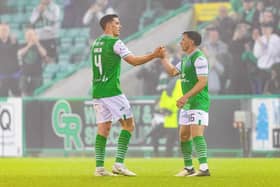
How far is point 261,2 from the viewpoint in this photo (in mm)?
23234

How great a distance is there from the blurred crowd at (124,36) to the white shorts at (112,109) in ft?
38.5

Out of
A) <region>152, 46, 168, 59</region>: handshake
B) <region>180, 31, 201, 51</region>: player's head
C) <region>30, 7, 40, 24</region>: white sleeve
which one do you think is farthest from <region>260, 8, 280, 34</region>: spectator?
<region>152, 46, 168, 59</region>: handshake

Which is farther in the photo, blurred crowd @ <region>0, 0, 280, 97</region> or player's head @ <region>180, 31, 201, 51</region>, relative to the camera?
blurred crowd @ <region>0, 0, 280, 97</region>

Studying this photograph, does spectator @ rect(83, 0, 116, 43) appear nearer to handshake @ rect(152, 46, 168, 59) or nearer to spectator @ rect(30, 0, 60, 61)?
spectator @ rect(30, 0, 60, 61)

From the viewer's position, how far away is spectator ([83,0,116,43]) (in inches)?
997

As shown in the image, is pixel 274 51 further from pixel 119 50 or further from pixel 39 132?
pixel 119 50

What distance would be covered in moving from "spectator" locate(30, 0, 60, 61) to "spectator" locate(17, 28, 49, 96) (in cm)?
17

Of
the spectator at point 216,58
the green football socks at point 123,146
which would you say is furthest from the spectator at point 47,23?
the green football socks at point 123,146

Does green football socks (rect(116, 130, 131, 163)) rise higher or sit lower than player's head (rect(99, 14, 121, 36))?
lower

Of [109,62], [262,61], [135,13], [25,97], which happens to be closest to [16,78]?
[25,97]

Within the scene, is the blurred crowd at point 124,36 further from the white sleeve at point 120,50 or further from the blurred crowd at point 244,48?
the white sleeve at point 120,50

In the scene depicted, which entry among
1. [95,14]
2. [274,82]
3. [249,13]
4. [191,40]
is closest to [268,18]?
[249,13]

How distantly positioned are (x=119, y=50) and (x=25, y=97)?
1415cm

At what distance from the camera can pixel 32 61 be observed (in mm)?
25719
